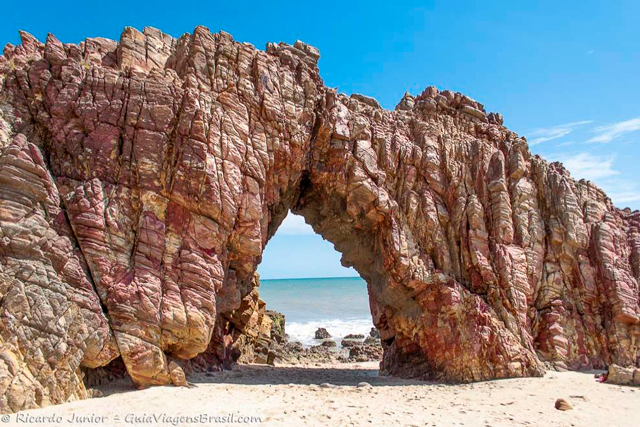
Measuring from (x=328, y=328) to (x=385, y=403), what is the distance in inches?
1867

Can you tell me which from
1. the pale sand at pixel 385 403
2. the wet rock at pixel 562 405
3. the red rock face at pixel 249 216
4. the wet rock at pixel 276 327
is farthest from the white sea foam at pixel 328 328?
the wet rock at pixel 562 405

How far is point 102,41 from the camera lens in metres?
17.0

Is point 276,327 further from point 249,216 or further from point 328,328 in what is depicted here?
point 328,328

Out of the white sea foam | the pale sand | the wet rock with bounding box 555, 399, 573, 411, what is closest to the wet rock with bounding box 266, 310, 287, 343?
the white sea foam

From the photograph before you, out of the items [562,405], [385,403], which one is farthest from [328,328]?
[562,405]

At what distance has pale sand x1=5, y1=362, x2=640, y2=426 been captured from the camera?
1109 cm

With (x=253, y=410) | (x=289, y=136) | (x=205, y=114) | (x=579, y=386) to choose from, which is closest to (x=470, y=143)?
(x=289, y=136)

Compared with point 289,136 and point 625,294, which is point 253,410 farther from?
point 625,294

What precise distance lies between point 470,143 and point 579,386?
12.7m

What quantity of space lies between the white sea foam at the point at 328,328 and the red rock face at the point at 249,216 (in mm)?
28689

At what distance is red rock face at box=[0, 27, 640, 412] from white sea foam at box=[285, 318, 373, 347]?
28689 mm

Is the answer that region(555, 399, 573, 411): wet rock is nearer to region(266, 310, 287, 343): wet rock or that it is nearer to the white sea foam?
region(266, 310, 287, 343): wet rock

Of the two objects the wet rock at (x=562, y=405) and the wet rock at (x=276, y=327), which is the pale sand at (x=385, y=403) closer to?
the wet rock at (x=562, y=405)

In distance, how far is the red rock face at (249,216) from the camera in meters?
12.2
